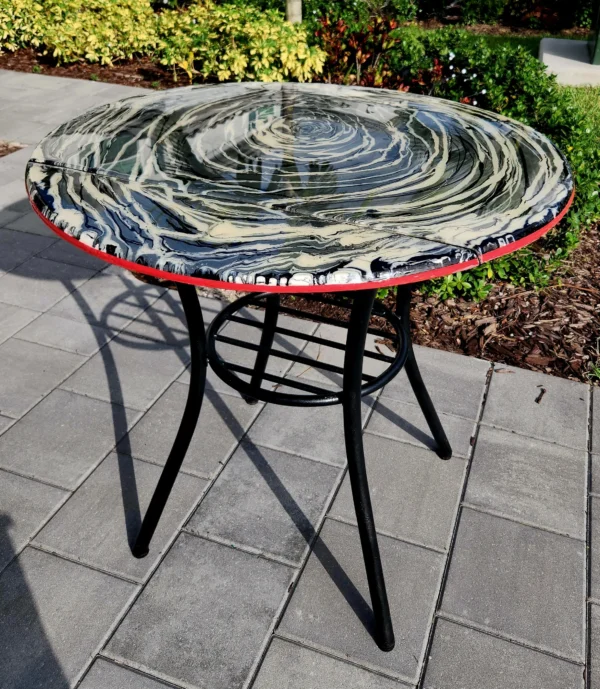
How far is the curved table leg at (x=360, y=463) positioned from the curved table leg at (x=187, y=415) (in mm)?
446

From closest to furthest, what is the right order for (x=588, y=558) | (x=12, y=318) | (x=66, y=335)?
(x=588, y=558) → (x=66, y=335) → (x=12, y=318)

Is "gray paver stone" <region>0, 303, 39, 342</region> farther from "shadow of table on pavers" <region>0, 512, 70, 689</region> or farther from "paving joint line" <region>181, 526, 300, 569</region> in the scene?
"paving joint line" <region>181, 526, 300, 569</region>

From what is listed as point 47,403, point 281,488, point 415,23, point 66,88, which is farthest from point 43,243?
point 415,23

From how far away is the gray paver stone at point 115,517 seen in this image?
229 centimetres

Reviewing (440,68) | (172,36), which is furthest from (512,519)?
(172,36)

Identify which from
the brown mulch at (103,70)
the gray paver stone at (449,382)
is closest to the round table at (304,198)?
the gray paver stone at (449,382)

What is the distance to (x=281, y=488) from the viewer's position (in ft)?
8.45

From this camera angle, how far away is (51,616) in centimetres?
209

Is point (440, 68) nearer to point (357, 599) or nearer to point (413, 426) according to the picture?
point (413, 426)

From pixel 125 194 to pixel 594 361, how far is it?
2.63m

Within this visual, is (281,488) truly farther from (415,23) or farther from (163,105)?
(415,23)

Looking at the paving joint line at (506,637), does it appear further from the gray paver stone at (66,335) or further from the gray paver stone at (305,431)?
the gray paver stone at (66,335)

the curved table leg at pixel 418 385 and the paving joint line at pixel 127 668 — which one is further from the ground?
the curved table leg at pixel 418 385

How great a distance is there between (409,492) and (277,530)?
0.54 meters
